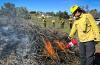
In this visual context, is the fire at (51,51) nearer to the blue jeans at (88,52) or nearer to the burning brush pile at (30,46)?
the burning brush pile at (30,46)

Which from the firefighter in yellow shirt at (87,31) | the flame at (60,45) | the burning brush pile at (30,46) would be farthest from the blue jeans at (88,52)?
the flame at (60,45)

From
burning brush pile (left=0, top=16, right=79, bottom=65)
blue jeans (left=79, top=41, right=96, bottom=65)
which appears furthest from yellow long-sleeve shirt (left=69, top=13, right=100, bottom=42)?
burning brush pile (left=0, top=16, right=79, bottom=65)

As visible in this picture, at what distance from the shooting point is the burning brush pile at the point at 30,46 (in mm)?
8172

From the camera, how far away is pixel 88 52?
8164mm

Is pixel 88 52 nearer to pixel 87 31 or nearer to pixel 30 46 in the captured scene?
pixel 87 31

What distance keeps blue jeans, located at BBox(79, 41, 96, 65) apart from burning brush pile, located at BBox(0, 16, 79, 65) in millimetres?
923

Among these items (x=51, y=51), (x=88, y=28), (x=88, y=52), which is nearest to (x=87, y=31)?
(x=88, y=28)

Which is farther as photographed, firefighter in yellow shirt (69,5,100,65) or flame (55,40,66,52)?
flame (55,40,66,52)

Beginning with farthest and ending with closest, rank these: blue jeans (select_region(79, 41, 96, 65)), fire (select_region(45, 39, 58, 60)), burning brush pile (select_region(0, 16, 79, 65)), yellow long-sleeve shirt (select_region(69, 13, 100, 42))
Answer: fire (select_region(45, 39, 58, 60)), burning brush pile (select_region(0, 16, 79, 65)), blue jeans (select_region(79, 41, 96, 65)), yellow long-sleeve shirt (select_region(69, 13, 100, 42))

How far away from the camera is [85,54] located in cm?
849

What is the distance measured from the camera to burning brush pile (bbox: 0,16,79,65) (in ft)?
26.8

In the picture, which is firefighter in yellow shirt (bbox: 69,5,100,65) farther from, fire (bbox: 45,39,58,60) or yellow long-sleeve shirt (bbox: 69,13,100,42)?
fire (bbox: 45,39,58,60)

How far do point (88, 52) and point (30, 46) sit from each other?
186 cm

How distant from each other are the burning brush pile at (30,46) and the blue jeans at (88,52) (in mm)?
923
